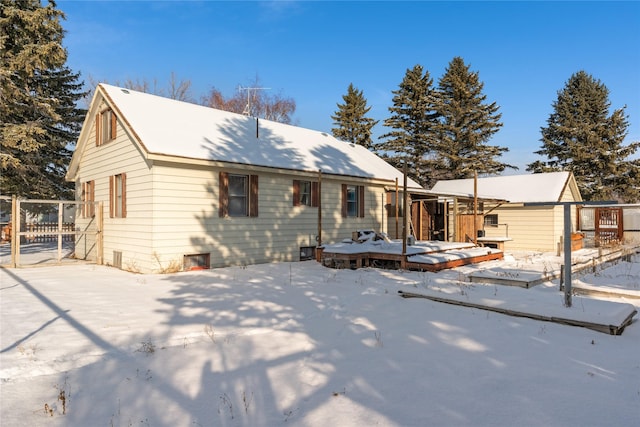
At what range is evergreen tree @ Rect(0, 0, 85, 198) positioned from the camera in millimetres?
17031

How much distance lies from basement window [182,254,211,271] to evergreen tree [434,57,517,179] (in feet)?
84.1

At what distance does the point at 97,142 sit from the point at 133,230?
4745 millimetres

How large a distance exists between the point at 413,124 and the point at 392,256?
24.8m

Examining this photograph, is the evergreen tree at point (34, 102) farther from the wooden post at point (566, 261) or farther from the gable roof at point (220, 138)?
the wooden post at point (566, 261)

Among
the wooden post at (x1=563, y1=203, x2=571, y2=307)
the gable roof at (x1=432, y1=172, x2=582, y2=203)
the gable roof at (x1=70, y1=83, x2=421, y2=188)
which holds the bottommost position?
the wooden post at (x1=563, y1=203, x2=571, y2=307)

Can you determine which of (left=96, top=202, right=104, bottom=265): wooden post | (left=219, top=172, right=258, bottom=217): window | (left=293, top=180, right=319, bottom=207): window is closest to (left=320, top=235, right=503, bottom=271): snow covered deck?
(left=293, top=180, right=319, bottom=207): window

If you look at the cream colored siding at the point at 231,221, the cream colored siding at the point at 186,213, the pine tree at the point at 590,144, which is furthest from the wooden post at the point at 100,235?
the pine tree at the point at 590,144

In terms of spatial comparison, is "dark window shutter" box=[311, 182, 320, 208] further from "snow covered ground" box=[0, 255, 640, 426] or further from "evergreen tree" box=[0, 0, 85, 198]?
"evergreen tree" box=[0, 0, 85, 198]

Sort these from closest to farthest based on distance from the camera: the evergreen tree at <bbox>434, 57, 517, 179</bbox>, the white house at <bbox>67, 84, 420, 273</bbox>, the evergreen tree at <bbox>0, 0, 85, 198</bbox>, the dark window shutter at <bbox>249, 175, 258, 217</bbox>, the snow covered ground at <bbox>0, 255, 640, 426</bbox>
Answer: the snow covered ground at <bbox>0, 255, 640, 426</bbox>, the white house at <bbox>67, 84, 420, 273</bbox>, the dark window shutter at <bbox>249, 175, 258, 217</bbox>, the evergreen tree at <bbox>0, 0, 85, 198</bbox>, the evergreen tree at <bbox>434, 57, 517, 179</bbox>

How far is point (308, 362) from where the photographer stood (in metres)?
4.34

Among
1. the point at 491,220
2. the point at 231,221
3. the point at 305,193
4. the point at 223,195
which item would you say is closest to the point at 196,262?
the point at 231,221

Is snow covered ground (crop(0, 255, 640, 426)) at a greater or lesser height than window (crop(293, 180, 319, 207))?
lesser

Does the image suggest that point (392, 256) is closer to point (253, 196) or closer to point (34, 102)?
point (253, 196)

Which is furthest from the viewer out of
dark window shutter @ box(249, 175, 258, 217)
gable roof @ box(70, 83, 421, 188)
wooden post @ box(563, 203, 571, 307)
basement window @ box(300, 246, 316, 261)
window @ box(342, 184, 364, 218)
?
window @ box(342, 184, 364, 218)
